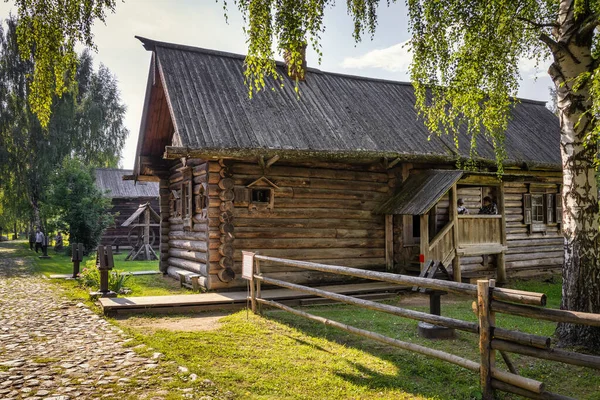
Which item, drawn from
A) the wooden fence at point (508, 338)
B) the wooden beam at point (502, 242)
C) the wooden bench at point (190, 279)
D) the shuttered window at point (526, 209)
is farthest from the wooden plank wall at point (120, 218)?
the wooden fence at point (508, 338)

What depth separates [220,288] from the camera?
10.6 m

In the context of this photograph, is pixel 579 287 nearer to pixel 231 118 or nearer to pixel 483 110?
pixel 483 110

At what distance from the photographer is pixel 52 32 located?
17.7 feet

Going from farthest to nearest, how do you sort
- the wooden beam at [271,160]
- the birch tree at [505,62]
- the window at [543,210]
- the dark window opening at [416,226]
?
1. the window at [543,210]
2. the dark window opening at [416,226]
3. the wooden beam at [271,160]
4. the birch tree at [505,62]

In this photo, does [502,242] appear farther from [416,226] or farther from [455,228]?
[416,226]

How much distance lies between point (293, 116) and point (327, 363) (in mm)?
7755

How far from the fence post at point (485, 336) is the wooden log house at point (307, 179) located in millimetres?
6512

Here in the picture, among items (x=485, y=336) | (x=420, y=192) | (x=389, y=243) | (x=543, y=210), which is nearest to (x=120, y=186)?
(x=389, y=243)

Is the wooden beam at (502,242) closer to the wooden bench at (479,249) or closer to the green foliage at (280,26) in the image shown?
the wooden bench at (479,249)

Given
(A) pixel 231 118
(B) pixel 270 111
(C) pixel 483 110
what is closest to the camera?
(C) pixel 483 110

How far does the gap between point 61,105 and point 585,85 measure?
87.9 feet

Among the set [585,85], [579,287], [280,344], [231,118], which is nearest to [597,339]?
[579,287]

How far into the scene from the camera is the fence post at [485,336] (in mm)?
4383

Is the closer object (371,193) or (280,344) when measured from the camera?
(280,344)
